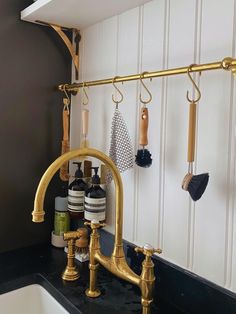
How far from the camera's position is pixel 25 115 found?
48.4 inches

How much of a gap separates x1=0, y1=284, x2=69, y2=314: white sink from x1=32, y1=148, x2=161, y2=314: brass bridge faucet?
5.3 inches

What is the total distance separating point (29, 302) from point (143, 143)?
23.6 inches

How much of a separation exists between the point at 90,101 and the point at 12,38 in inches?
13.2

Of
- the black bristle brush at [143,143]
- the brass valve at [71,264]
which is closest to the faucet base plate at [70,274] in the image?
the brass valve at [71,264]

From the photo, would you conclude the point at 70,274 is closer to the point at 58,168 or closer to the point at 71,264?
the point at 71,264

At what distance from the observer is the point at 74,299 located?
3.06ft

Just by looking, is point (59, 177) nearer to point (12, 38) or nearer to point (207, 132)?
point (12, 38)

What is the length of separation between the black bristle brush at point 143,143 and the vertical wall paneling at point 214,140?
6.1 inches

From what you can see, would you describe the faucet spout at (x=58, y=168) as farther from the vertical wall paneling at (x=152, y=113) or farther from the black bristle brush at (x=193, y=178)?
the black bristle brush at (x=193, y=178)

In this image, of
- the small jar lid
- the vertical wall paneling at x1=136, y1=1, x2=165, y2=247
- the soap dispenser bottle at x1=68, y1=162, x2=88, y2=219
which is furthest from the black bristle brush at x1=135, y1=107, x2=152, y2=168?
the small jar lid

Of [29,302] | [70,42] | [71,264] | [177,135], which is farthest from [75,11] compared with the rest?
[29,302]

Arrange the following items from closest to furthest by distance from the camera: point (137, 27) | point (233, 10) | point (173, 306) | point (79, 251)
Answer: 1. point (233, 10)
2. point (173, 306)
3. point (137, 27)
4. point (79, 251)

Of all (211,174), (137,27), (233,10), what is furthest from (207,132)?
(137,27)

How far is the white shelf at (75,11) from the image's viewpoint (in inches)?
39.7
